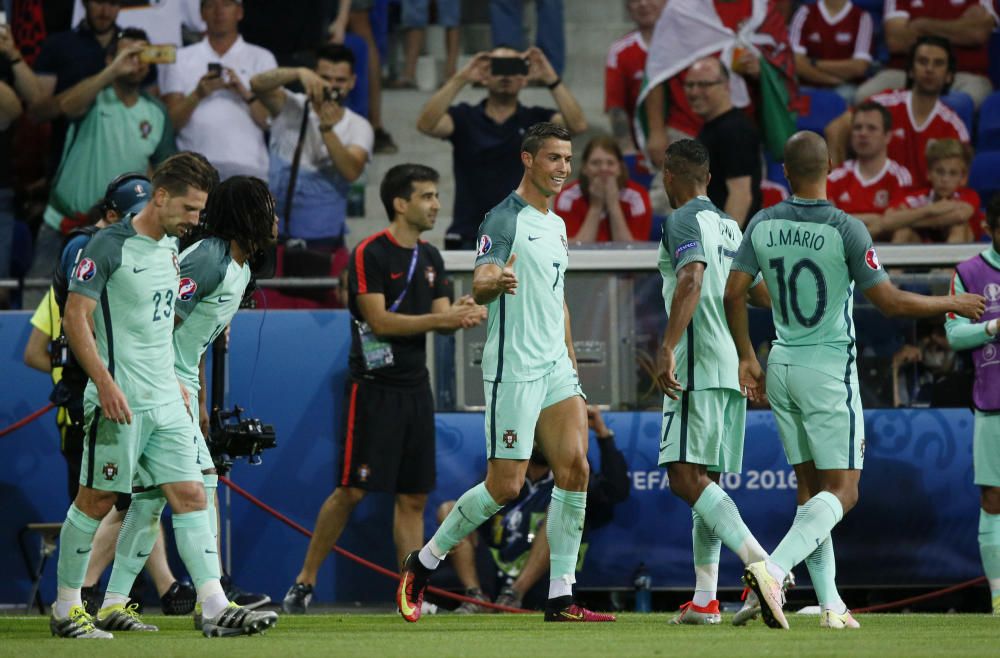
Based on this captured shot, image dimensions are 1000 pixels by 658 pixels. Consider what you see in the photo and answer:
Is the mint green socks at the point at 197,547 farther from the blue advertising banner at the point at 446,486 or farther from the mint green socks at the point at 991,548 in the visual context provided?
the mint green socks at the point at 991,548

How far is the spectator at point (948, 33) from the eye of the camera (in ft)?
49.3

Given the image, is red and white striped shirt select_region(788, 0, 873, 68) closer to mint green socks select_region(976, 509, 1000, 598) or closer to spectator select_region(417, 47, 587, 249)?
spectator select_region(417, 47, 587, 249)

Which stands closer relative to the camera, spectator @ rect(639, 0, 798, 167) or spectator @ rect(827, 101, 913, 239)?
spectator @ rect(827, 101, 913, 239)

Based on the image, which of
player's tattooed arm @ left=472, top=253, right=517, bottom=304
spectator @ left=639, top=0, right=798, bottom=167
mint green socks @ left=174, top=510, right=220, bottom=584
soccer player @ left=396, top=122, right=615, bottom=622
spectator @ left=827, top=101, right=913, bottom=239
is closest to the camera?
mint green socks @ left=174, top=510, right=220, bottom=584

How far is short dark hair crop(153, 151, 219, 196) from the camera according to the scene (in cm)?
728

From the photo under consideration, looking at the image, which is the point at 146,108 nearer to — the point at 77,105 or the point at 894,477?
the point at 77,105

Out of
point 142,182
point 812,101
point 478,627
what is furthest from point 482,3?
point 478,627

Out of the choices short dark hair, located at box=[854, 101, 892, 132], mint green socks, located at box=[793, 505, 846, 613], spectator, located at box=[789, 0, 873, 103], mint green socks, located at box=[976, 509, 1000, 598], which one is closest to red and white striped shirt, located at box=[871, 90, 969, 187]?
short dark hair, located at box=[854, 101, 892, 132]

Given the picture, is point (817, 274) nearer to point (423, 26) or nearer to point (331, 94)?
point (331, 94)

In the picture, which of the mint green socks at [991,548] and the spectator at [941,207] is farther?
the spectator at [941,207]

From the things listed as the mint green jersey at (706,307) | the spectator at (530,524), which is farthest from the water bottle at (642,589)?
the mint green jersey at (706,307)

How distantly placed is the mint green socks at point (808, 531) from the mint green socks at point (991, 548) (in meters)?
2.36

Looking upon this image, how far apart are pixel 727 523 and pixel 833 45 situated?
8.62m

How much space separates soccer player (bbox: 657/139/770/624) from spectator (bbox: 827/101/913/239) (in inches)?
215
